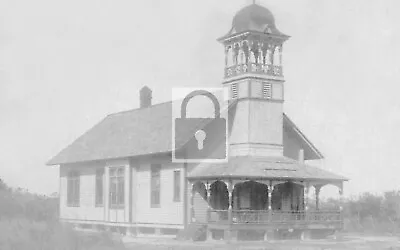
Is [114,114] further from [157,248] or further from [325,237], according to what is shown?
[157,248]

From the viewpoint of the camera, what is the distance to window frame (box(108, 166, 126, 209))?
43.3 meters

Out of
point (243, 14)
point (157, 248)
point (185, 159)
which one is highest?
point (243, 14)

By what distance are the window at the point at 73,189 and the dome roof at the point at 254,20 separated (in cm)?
1488

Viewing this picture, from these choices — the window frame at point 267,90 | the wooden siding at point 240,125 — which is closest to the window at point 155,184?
the wooden siding at point 240,125

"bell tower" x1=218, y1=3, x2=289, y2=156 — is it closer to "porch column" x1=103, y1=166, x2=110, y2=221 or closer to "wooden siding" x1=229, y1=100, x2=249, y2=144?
"wooden siding" x1=229, y1=100, x2=249, y2=144

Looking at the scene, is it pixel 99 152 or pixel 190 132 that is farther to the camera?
pixel 99 152

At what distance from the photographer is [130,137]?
4484cm

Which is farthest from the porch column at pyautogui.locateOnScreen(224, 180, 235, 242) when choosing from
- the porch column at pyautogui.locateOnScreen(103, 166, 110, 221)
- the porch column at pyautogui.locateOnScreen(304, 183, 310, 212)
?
the porch column at pyautogui.locateOnScreen(103, 166, 110, 221)

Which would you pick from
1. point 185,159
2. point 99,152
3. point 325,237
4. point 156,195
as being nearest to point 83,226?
point 99,152

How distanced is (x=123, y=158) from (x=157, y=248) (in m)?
12.8

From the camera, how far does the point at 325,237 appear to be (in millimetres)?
40312

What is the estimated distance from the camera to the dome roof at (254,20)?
39531 mm

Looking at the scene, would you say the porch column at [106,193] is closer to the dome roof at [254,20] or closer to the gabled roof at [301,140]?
the gabled roof at [301,140]

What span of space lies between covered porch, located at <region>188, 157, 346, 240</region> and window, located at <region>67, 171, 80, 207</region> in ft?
40.2
